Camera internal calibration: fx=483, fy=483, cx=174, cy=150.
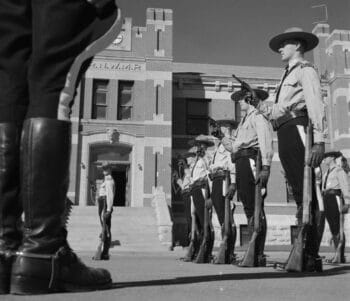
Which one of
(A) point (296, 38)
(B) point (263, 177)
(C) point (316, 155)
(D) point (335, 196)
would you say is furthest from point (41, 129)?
(D) point (335, 196)

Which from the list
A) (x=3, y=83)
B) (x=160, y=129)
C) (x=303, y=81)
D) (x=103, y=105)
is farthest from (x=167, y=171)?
(x=3, y=83)

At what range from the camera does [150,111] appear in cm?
2641

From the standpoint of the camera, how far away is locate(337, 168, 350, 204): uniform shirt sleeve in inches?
419

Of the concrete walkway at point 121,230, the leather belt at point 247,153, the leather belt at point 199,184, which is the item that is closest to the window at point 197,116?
the concrete walkway at point 121,230

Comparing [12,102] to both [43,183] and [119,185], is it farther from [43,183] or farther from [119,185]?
[119,185]

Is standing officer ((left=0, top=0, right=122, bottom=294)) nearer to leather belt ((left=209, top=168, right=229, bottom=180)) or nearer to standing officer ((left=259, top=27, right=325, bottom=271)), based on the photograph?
standing officer ((left=259, top=27, right=325, bottom=271))

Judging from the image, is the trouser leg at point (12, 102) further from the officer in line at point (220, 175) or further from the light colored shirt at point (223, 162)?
the light colored shirt at point (223, 162)

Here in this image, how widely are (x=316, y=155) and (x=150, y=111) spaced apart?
879 inches

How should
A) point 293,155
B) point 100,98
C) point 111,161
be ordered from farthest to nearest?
point 100,98 → point 111,161 → point 293,155

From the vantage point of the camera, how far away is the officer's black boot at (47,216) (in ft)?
7.32

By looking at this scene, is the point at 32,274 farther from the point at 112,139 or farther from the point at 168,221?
the point at 112,139

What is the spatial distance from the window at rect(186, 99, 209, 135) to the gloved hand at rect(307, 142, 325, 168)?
23.4 metres

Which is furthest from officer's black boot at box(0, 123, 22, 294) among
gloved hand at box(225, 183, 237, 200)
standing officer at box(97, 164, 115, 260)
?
standing officer at box(97, 164, 115, 260)

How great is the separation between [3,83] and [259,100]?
488 centimetres
